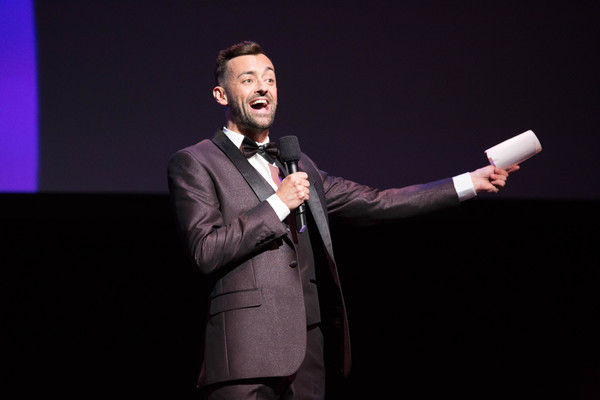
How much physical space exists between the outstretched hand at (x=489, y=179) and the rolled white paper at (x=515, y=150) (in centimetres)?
2

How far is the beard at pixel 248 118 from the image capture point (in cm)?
220

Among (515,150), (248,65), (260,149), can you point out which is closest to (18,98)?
(248,65)

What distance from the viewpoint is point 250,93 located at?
221 centimetres

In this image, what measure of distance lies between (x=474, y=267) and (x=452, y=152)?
71 cm

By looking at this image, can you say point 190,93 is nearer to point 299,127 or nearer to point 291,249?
point 299,127

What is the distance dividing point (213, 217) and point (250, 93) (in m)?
0.52

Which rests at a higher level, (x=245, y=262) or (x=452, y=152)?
(x=452, y=152)

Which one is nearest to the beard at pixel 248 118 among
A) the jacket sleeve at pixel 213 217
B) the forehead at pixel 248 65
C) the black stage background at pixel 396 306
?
the forehead at pixel 248 65

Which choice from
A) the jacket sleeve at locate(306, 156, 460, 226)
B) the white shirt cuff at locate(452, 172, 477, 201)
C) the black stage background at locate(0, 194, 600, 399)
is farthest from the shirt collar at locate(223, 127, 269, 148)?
the black stage background at locate(0, 194, 600, 399)

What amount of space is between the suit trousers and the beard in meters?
0.70

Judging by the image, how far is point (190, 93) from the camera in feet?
10.8

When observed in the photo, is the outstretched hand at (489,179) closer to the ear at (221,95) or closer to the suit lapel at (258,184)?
the suit lapel at (258,184)

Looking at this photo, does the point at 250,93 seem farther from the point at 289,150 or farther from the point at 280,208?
the point at 280,208

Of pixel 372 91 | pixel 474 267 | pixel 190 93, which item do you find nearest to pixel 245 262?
pixel 190 93
